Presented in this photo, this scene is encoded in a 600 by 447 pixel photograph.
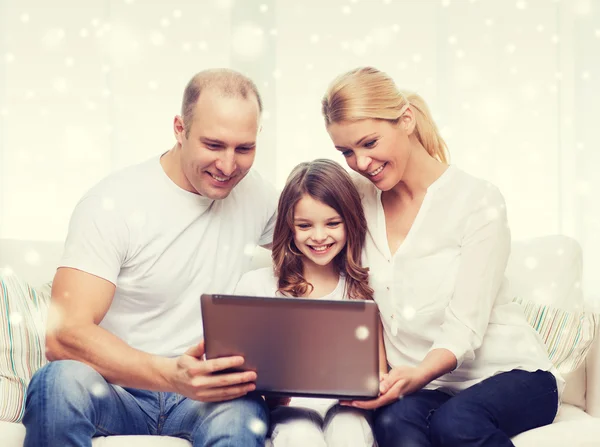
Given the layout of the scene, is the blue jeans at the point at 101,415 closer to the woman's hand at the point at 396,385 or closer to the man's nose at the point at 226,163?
the woman's hand at the point at 396,385

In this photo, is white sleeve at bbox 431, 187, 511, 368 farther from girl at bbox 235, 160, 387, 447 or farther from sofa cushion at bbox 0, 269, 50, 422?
sofa cushion at bbox 0, 269, 50, 422

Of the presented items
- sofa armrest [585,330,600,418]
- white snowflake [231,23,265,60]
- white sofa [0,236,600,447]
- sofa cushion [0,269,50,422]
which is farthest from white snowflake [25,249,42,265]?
sofa armrest [585,330,600,418]

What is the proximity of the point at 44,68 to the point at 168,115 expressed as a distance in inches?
19.7

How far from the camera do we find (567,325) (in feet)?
6.46

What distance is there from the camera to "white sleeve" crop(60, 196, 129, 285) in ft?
5.33

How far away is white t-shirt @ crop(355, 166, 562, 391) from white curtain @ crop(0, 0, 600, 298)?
1.11 meters

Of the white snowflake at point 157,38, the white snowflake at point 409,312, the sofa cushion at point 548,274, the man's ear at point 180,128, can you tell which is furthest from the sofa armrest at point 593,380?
the white snowflake at point 157,38

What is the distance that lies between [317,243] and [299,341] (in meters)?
0.46

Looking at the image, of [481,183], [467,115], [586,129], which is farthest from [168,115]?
[586,129]

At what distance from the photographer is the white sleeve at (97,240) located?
1626mm

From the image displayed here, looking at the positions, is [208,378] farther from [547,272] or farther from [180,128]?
[547,272]

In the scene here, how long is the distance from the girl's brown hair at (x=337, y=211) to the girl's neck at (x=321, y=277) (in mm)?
13

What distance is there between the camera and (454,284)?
1.70m

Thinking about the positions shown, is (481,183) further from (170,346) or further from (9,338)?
(9,338)
